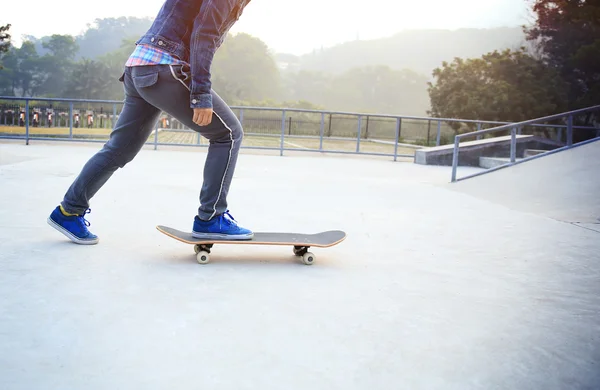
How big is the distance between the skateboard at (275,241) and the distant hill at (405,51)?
89067 mm

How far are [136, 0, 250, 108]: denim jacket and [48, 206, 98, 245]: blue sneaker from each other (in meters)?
1.21

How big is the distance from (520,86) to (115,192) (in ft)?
90.4

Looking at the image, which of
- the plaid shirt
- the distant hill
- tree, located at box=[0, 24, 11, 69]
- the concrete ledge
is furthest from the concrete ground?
the distant hill

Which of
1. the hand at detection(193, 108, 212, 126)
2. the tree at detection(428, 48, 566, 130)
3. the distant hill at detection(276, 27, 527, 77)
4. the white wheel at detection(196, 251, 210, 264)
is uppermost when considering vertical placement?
the distant hill at detection(276, 27, 527, 77)

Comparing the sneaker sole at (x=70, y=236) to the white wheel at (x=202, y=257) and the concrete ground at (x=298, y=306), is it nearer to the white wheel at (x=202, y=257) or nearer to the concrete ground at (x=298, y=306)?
the concrete ground at (x=298, y=306)

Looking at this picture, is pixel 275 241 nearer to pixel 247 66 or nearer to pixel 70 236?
pixel 70 236

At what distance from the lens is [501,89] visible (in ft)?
94.7

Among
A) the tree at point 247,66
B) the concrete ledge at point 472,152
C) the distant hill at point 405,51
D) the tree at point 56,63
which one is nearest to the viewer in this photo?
the concrete ledge at point 472,152

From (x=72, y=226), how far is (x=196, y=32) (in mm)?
1510

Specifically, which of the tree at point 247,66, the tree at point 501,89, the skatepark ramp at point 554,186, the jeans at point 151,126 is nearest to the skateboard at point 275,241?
the jeans at point 151,126

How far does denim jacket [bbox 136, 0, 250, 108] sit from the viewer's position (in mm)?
3020

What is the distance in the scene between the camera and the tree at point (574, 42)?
29203 millimetres

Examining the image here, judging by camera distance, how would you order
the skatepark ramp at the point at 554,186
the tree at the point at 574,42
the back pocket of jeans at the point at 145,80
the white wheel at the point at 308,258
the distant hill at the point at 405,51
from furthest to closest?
the distant hill at the point at 405,51, the tree at the point at 574,42, the skatepark ramp at the point at 554,186, the white wheel at the point at 308,258, the back pocket of jeans at the point at 145,80

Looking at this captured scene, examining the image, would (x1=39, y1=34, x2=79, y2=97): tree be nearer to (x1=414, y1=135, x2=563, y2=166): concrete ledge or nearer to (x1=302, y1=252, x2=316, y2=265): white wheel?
(x1=414, y1=135, x2=563, y2=166): concrete ledge
